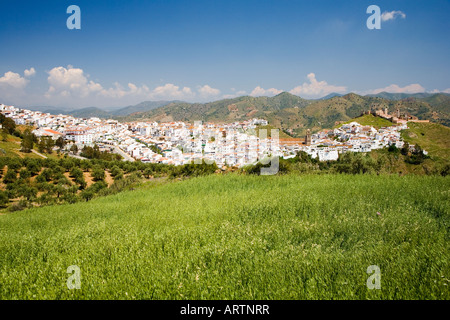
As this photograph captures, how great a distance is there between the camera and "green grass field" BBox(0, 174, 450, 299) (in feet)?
7.74

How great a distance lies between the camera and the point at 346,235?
12.1ft

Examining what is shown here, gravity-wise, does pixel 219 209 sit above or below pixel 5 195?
above

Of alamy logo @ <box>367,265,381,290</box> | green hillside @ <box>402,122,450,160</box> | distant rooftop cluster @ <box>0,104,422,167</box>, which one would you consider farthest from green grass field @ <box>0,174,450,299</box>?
green hillside @ <box>402,122,450,160</box>

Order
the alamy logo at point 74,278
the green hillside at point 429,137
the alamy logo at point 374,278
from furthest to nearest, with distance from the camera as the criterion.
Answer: the green hillside at point 429,137 < the alamy logo at point 74,278 < the alamy logo at point 374,278

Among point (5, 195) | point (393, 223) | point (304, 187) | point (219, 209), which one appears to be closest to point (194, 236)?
point (219, 209)

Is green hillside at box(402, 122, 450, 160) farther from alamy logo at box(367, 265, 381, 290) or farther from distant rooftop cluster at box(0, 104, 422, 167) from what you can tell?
alamy logo at box(367, 265, 381, 290)

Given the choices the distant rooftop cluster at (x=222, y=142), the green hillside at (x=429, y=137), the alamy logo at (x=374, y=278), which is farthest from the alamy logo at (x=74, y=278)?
the green hillside at (x=429, y=137)

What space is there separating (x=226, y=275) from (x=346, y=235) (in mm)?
2185

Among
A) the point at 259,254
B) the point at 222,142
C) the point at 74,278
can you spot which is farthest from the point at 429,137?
the point at 74,278

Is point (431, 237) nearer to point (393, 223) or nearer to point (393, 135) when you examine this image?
point (393, 223)

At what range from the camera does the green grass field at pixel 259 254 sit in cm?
236

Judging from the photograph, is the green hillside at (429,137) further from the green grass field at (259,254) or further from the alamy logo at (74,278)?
the alamy logo at (74,278)

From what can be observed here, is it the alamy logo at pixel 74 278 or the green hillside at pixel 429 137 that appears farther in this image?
the green hillside at pixel 429 137
